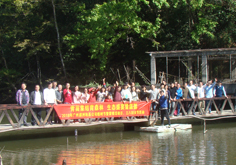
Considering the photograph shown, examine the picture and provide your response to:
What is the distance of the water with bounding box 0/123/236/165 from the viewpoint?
10.6 meters

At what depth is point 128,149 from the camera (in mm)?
12141

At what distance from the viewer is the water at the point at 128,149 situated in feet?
34.7

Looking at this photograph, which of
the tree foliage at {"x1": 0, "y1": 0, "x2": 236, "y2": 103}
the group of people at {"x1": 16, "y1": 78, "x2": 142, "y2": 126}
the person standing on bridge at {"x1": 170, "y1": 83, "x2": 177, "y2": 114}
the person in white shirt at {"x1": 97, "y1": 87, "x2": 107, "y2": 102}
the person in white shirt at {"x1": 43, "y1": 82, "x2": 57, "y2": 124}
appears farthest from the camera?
the tree foliage at {"x1": 0, "y1": 0, "x2": 236, "y2": 103}

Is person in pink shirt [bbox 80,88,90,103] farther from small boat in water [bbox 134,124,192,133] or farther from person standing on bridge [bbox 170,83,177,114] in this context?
person standing on bridge [bbox 170,83,177,114]

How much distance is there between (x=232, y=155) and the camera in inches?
432

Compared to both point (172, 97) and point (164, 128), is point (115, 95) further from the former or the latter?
point (172, 97)

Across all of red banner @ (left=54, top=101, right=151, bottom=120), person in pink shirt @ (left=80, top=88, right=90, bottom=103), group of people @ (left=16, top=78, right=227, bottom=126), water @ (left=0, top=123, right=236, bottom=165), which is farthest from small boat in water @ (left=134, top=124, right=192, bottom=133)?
person in pink shirt @ (left=80, top=88, right=90, bottom=103)

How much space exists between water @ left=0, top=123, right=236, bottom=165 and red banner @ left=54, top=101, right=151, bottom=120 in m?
1.00

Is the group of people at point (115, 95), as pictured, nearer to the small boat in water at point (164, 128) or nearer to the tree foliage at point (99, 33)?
the small boat in water at point (164, 128)

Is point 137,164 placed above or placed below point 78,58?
below

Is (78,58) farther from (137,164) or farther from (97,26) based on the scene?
(137,164)

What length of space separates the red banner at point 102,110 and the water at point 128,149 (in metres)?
1.00

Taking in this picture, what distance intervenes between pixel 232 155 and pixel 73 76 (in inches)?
968

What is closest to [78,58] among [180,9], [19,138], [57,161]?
[180,9]
